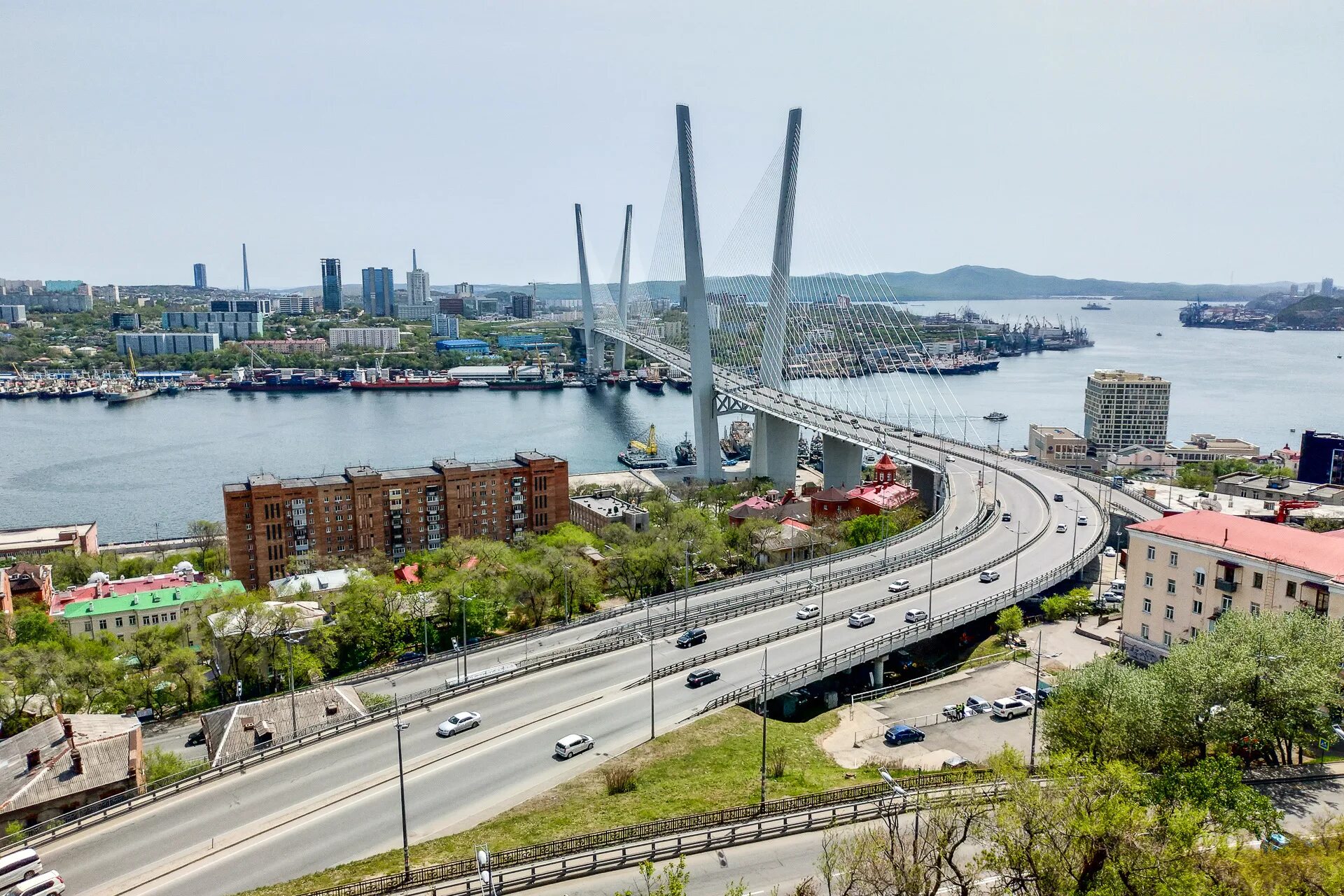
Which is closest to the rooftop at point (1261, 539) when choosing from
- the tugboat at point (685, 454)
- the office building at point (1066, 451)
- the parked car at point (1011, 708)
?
the parked car at point (1011, 708)

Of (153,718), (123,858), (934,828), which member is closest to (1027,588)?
(934,828)

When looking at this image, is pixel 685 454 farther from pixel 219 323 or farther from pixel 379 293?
pixel 379 293

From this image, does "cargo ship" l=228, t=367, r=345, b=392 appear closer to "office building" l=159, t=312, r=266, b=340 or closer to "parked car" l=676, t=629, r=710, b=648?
"office building" l=159, t=312, r=266, b=340

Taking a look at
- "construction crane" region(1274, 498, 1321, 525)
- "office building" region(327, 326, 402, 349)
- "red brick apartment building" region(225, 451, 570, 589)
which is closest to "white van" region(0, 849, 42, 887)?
"red brick apartment building" region(225, 451, 570, 589)

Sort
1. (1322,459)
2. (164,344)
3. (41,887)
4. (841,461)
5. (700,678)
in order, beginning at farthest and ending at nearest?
(164,344), (1322,459), (841,461), (700,678), (41,887)

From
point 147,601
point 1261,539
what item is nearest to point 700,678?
point 1261,539

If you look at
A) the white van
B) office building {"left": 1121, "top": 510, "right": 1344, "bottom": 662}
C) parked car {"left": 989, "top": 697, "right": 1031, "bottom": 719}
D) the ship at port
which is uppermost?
office building {"left": 1121, "top": 510, "right": 1344, "bottom": 662}

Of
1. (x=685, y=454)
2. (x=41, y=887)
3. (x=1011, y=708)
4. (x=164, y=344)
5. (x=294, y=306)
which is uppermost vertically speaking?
(x=294, y=306)
